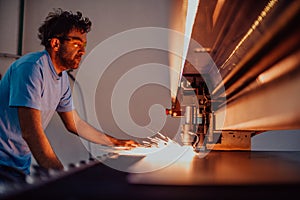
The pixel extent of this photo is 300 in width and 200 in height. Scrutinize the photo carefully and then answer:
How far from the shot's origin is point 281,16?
0.73 m

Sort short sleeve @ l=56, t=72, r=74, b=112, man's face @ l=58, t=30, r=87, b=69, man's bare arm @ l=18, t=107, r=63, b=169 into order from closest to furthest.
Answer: man's bare arm @ l=18, t=107, r=63, b=169, man's face @ l=58, t=30, r=87, b=69, short sleeve @ l=56, t=72, r=74, b=112

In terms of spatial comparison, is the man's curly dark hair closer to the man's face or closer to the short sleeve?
the man's face

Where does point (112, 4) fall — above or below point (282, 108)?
above

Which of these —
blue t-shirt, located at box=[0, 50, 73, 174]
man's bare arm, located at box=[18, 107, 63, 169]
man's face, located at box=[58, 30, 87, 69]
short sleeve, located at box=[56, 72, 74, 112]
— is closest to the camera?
man's bare arm, located at box=[18, 107, 63, 169]

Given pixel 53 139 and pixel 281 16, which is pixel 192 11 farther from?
pixel 53 139

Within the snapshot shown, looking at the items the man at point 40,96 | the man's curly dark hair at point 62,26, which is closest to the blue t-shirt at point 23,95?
the man at point 40,96

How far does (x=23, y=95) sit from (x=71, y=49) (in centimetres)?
46

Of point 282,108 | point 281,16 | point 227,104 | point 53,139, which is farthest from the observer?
point 53,139

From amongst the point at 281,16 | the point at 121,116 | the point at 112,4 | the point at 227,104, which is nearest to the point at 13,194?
the point at 281,16

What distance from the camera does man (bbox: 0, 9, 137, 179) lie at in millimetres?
1478

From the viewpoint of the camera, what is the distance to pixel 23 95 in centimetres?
153

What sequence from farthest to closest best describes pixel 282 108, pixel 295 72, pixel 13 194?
pixel 282 108 → pixel 295 72 → pixel 13 194

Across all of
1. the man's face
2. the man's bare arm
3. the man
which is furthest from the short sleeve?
the man's bare arm

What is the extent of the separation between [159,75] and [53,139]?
4.07 ft
